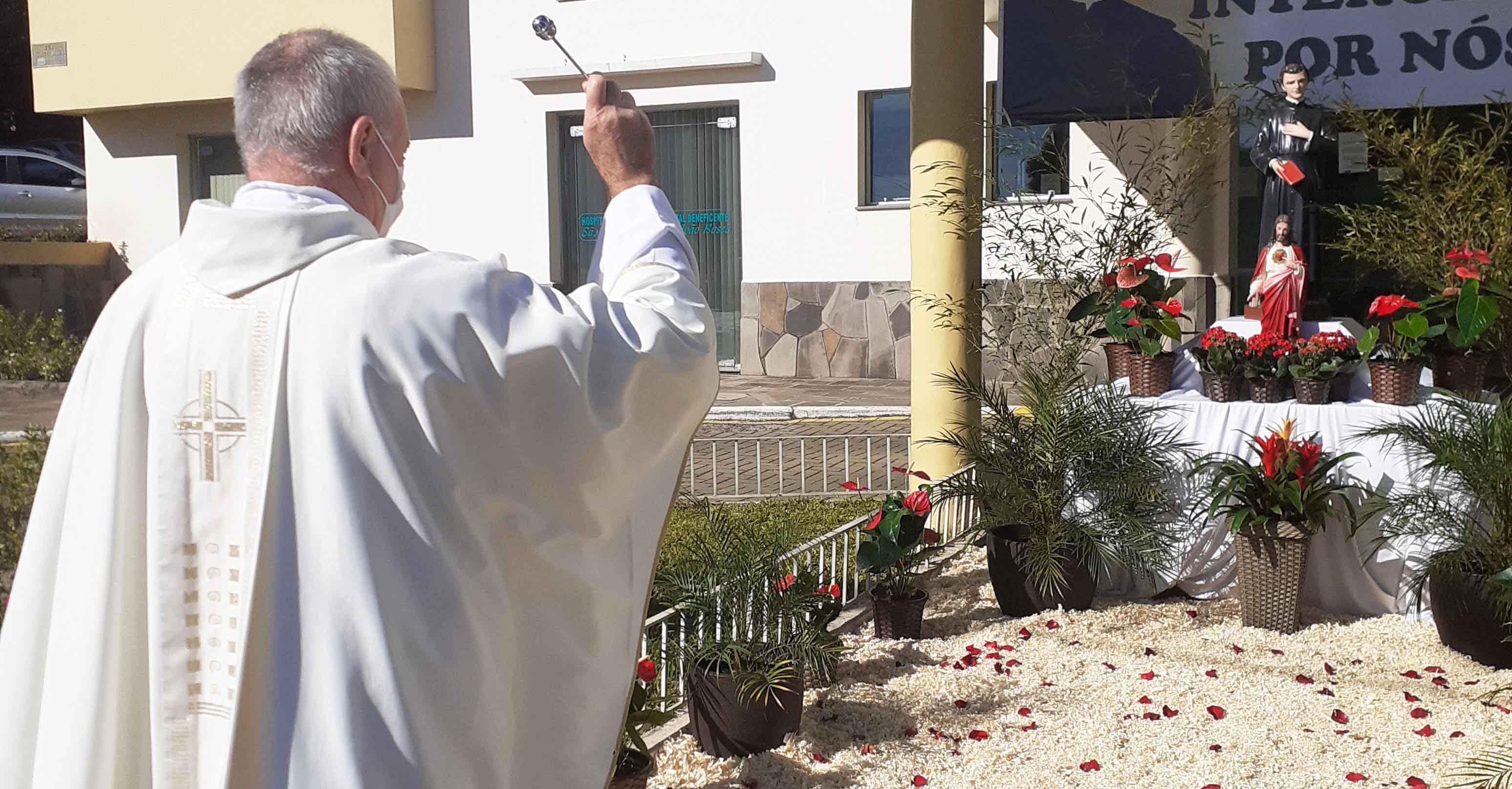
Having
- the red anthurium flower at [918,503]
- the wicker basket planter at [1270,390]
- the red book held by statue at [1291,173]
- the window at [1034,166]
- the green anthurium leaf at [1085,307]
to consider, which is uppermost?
the window at [1034,166]

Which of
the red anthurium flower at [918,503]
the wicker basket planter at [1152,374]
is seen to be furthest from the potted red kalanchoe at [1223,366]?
the red anthurium flower at [918,503]

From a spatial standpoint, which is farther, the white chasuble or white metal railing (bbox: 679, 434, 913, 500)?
white metal railing (bbox: 679, 434, 913, 500)

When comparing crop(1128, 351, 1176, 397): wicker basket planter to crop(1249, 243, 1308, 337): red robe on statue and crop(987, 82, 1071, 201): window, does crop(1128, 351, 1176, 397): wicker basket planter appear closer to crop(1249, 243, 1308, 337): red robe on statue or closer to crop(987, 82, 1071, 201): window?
crop(1249, 243, 1308, 337): red robe on statue

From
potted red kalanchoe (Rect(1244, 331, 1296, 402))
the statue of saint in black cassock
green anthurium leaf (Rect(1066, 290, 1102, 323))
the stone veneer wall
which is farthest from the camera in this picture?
the stone veneer wall

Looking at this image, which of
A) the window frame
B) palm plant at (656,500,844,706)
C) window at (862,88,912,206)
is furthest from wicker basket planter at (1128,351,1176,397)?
window at (862,88,912,206)

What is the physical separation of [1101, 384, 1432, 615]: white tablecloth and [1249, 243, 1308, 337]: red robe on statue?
1.88ft

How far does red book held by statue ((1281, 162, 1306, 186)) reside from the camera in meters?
6.25

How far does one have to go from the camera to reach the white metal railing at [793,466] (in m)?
8.23

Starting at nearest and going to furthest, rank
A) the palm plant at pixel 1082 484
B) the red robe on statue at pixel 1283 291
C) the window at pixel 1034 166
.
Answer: the palm plant at pixel 1082 484
the red robe on statue at pixel 1283 291
the window at pixel 1034 166

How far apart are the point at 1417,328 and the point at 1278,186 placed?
154 centimetres

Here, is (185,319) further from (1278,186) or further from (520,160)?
(520,160)

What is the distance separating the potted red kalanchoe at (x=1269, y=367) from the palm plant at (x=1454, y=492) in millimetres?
423

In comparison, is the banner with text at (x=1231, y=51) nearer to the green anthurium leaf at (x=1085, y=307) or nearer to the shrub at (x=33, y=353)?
the green anthurium leaf at (x=1085, y=307)

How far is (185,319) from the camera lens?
186 centimetres
